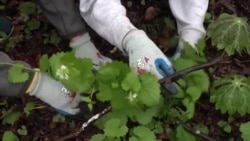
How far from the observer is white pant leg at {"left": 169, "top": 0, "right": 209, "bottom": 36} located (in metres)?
2.26

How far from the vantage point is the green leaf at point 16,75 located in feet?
6.35

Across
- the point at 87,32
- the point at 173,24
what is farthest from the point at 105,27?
the point at 173,24

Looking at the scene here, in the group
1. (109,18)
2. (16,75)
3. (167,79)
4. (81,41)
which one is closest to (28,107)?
(16,75)

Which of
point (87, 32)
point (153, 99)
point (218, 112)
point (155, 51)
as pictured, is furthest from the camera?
point (87, 32)

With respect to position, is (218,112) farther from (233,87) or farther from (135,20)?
(135,20)

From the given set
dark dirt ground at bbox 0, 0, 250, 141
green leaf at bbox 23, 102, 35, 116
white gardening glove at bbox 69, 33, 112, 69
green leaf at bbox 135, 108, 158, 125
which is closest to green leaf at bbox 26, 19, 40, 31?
dark dirt ground at bbox 0, 0, 250, 141

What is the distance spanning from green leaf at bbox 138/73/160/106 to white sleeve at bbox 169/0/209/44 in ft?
1.50

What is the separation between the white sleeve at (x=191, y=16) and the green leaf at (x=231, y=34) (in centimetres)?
16

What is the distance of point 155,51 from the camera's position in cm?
204

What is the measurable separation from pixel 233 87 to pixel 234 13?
64cm

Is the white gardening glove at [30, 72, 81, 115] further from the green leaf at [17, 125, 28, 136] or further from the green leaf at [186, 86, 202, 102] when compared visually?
the green leaf at [186, 86, 202, 102]

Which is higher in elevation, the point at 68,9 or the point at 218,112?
the point at 68,9

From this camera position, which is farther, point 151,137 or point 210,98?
point 210,98

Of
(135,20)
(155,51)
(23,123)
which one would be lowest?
(23,123)
